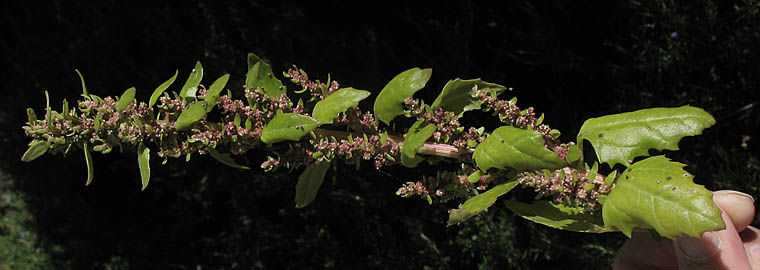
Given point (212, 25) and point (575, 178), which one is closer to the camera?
point (575, 178)

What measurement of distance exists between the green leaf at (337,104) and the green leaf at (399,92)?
0.07 meters

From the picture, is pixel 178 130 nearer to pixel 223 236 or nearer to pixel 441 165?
pixel 441 165

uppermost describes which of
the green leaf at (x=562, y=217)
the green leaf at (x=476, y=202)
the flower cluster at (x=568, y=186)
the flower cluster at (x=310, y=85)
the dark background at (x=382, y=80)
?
the flower cluster at (x=310, y=85)

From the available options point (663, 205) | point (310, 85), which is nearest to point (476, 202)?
point (663, 205)

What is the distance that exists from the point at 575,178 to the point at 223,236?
3.10 metres

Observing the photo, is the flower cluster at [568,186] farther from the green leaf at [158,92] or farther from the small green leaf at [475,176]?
the green leaf at [158,92]

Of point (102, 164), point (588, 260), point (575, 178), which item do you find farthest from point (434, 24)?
point (102, 164)

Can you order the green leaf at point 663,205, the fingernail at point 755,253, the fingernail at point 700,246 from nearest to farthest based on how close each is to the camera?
1. the green leaf at point 663,205
2. the fingernail at point 700,246
3. the fingernail at point 755,253

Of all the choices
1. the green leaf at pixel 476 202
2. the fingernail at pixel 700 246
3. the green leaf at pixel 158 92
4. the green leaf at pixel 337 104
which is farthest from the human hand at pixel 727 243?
the green leaf at pixel 158 92

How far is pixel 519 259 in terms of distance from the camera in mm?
3104

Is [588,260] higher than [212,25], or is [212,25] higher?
[212,25]

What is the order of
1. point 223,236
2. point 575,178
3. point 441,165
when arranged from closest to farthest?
point 575,178, point 441,165, point 223,236

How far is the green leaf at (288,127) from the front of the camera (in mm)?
Answer: 1146

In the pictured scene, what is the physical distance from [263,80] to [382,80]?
1.90 m
